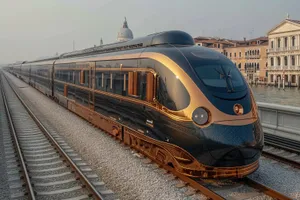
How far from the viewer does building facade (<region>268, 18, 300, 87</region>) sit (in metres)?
67.8

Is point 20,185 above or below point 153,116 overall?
below

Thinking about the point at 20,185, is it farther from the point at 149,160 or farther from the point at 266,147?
the point at 266,147

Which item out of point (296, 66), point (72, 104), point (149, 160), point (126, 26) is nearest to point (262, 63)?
point (296, 66)

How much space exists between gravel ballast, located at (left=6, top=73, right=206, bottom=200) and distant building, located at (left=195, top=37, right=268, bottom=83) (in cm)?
7089

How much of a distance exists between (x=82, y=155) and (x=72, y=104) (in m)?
8.41

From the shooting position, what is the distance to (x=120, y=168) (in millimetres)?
8594

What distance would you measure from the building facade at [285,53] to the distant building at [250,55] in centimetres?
447

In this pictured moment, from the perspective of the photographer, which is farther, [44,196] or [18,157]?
[18,157]

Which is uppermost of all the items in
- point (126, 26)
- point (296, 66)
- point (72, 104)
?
point (126, 26)

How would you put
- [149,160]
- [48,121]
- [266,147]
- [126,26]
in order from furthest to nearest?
[126,26], [48,121], [266,147], [149,160]

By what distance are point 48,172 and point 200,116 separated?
4876mm

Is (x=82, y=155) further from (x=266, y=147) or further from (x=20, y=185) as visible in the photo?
(x=266, y=147)

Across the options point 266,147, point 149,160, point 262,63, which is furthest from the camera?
point 262,63

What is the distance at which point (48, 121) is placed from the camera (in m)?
16.8
